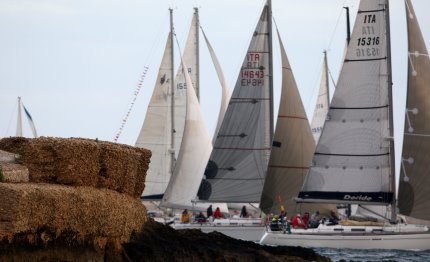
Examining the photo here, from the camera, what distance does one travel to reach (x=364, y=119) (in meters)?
42.0

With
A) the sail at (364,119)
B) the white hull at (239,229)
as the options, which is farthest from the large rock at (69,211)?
the white hull at (239,229)

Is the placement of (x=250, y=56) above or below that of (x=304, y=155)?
above

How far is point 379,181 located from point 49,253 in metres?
27.0

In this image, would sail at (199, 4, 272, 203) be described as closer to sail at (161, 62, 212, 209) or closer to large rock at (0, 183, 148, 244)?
sail at (161, 62, 212, 209)

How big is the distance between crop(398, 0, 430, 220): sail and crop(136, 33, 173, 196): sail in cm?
2251

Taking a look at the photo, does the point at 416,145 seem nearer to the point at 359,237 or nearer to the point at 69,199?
the point at 359,237

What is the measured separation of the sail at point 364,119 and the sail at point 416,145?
96cm

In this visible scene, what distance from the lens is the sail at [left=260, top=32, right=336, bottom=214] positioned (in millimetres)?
47406

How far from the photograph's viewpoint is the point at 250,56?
49188 mm

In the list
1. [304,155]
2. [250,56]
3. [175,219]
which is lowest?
[175,219]

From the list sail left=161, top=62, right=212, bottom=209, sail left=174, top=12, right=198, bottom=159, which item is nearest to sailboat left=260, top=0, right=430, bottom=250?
sail left=161, top=62, right=212, bottom=209

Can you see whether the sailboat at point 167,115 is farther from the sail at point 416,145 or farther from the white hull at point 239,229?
the sail at point 416,145

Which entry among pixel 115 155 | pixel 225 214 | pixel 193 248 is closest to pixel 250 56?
pixel 225 214

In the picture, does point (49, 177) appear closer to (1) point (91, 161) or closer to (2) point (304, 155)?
(1) point (91, 161)
